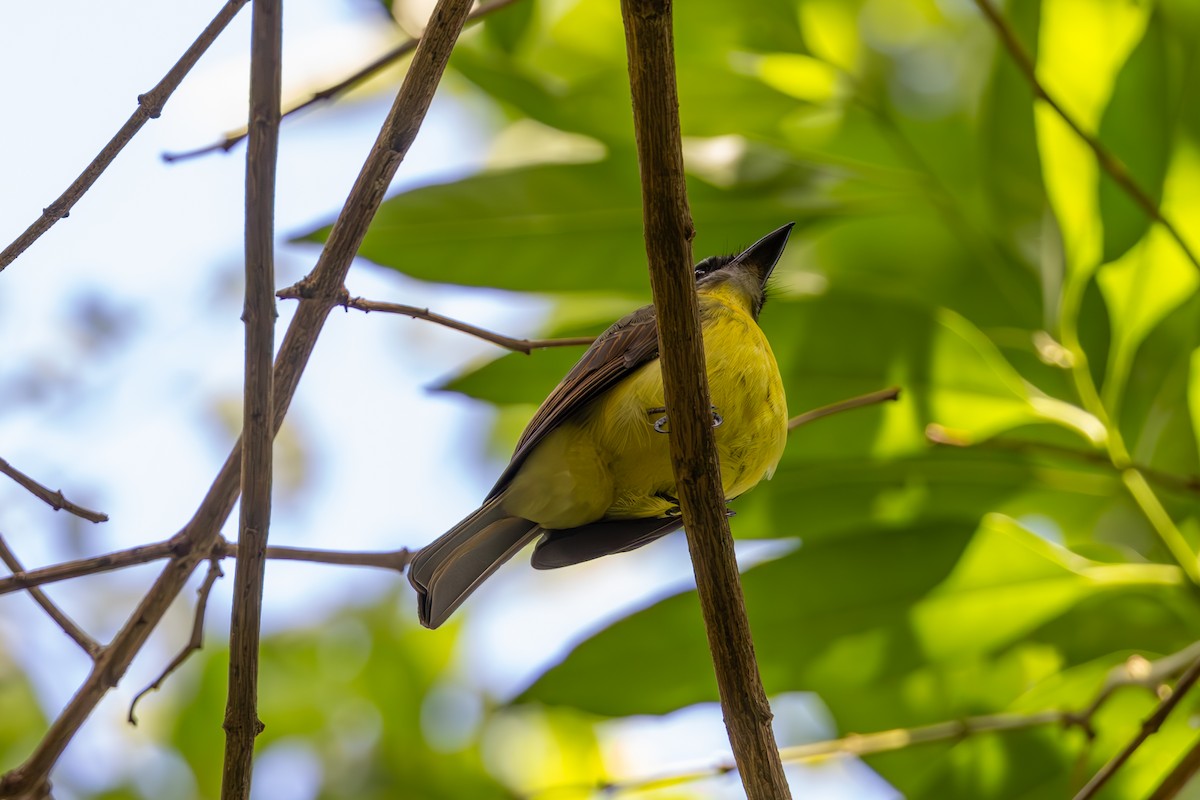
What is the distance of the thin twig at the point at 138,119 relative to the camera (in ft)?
5.11

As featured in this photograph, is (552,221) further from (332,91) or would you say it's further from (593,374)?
(332,91)

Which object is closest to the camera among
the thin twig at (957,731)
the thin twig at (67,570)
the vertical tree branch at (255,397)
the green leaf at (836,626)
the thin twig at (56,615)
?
the vertical tree branch at (255,397)

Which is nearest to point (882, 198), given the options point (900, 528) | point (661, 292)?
point (900, 528)

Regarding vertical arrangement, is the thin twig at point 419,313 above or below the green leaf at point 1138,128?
below

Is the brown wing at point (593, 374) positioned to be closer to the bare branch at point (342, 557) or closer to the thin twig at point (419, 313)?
the thin twig at point (419, 313)

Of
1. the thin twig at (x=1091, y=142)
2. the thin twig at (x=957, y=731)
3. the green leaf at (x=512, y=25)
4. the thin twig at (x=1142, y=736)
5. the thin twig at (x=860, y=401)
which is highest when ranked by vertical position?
the green leaf at (x=512, y=25)

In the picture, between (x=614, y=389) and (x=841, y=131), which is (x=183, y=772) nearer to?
(x=614, y=389)

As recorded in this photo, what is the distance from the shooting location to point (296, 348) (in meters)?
1.76

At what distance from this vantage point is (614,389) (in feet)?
9.17

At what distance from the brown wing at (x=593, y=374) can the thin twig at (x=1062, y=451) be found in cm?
66

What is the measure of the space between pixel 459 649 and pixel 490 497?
1.41 meters

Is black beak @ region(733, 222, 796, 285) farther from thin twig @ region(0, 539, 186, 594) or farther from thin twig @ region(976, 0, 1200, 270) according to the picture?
thin twig @ region(0, 539, 186, 594)

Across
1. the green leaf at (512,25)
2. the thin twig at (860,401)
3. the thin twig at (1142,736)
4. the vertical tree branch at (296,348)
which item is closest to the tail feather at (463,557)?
the vertical tree branch at (296,348)

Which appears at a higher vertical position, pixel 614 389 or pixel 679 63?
pixel 679 63
